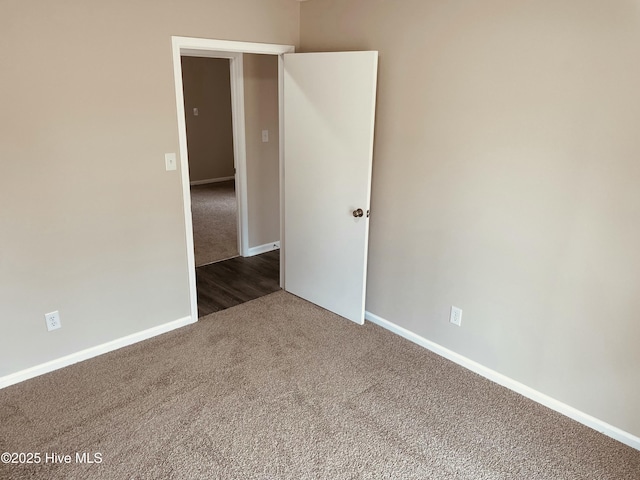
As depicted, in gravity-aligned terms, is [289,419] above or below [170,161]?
below

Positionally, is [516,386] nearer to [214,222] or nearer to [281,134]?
[281,134]

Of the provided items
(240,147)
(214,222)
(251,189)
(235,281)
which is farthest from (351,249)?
(214,222)

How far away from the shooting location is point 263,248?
495 cm

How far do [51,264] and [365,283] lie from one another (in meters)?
2.08

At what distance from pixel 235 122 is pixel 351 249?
1964 mm

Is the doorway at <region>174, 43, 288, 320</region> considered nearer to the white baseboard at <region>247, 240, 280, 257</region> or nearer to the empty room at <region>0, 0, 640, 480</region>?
the white baseboard at <region>247, 240, 280, 257</region>

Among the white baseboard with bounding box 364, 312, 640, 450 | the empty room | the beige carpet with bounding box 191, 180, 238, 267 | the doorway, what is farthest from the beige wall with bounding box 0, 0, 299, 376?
the white baseboard with bounding box 364, 312, 640, 450

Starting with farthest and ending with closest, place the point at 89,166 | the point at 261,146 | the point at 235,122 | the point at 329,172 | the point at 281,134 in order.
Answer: the point at 261,146 < the point at 235,122 < the point at 281,134 < the point at 329,172 < the point at 89,166

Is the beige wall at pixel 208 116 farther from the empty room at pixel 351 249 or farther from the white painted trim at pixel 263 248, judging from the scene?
the empty room at pixel 351 249

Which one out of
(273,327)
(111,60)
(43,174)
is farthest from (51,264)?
(273,327)

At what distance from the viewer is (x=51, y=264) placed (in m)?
2.65

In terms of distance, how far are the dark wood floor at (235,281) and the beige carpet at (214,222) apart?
252 mm

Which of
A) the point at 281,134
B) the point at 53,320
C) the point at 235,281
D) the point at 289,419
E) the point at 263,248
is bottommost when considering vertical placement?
the point at 289,419

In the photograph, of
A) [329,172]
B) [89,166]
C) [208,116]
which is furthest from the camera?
[208,116]
